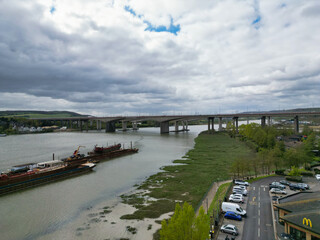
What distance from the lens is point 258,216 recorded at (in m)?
18.2

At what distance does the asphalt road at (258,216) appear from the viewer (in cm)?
1537

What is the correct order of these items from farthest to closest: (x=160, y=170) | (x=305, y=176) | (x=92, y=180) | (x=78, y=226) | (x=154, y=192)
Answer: (x=160, y=170) → (x=92, y=180) → (x=305, y=176) → (x=154, y=192) → (x=78, y=226)

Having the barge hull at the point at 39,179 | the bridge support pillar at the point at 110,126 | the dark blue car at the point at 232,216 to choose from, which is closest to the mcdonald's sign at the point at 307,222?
the dark blue car at the point at 232,216

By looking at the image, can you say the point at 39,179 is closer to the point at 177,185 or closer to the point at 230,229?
the point at 177,185

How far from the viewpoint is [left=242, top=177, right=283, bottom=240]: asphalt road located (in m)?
15.4

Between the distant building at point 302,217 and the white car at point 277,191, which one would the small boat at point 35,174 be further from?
the distant building at point 302,217

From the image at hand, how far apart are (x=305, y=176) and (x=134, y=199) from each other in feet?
83.9

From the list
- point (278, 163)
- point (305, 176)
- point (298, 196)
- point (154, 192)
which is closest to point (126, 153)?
point (154, 192)

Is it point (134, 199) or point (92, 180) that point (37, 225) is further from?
point (92, 180)

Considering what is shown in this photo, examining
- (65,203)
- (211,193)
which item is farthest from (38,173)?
(211,193)

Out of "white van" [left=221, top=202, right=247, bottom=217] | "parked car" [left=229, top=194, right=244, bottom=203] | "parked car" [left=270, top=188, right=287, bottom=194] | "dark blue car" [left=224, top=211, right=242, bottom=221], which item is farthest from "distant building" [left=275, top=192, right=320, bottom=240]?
"parked car" [left=270, top=188, right=287, bottom=194]

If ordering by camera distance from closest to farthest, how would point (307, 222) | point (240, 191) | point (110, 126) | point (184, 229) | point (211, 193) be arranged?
point (184, 229)
point (307, 222)
point (240, 191)
point (211, 193)
point (110, 126)

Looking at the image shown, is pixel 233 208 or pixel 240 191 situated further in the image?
pixel 240 191

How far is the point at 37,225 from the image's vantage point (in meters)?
19.1
